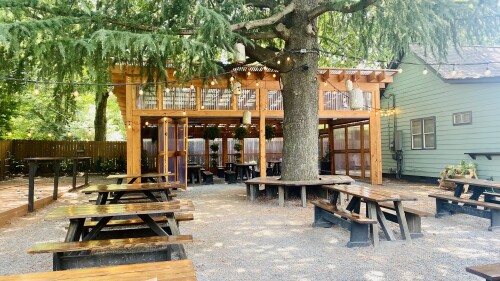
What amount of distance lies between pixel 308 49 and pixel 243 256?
5.16 meters

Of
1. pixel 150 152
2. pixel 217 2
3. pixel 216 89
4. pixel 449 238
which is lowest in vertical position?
pixel 449 238

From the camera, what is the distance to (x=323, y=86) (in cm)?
1132

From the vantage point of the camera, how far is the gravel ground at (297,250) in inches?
137

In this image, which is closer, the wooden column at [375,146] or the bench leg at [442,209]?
the bench leg at [442,209]

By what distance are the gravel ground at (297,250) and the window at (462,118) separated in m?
5.14

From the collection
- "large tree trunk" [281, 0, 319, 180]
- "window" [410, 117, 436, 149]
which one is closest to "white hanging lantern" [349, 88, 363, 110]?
"large tree trunk" [281, 0, 319, 180]

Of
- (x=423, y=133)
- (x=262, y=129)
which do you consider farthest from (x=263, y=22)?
(x=423, y=133)

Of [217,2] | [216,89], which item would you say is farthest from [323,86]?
[217,2]

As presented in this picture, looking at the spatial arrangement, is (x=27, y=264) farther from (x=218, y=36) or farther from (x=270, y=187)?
(x=270, y=187)

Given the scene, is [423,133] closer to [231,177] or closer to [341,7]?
[231,177]

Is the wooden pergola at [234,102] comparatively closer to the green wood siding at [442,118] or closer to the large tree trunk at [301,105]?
the green wood siding at [442,118]

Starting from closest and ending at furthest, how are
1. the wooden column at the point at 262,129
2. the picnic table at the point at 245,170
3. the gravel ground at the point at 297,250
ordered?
the gravel ground at the point at 297,250 < the wooden column at the point at 262,129 < the picnic table at the point at 245,170

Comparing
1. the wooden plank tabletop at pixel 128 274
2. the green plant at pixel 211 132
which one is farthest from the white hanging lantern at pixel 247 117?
the wooden plank tabletop at pixel 128 274

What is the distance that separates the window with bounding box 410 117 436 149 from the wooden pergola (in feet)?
6.00
